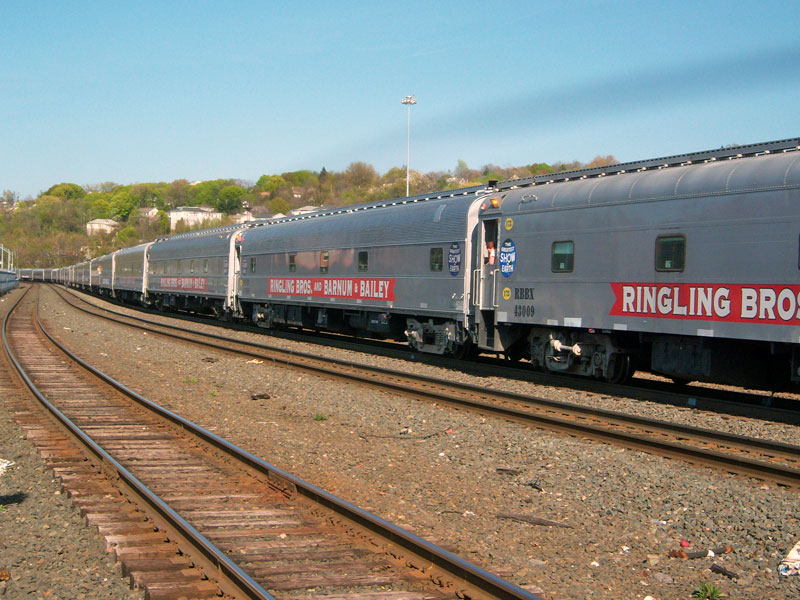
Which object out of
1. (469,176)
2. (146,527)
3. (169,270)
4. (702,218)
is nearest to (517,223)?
(702,218)

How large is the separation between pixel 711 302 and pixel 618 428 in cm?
253

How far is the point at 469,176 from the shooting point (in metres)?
129

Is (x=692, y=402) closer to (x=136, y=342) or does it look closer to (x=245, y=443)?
(x=245, y=443)

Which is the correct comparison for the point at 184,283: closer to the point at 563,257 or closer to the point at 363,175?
the point at 563,257

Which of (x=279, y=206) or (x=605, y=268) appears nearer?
(x=605, y=268)

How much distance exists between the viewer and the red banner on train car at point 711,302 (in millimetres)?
10352

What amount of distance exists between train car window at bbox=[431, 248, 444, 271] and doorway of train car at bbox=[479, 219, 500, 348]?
141 cm

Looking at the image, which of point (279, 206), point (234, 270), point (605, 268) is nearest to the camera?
point (605, 268)

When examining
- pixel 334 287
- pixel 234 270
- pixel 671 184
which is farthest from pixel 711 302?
pixel 234 270

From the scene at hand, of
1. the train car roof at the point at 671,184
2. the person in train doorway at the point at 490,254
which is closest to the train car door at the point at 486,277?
the person in train doorway at the point at 490,254

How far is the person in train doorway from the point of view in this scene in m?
15.5

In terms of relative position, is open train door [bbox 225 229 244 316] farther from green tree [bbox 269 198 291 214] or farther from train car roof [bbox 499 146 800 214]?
green tree [bbox 269 198 291 214]

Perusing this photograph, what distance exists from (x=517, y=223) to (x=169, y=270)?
94.7ft

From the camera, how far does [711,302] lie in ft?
36.7
